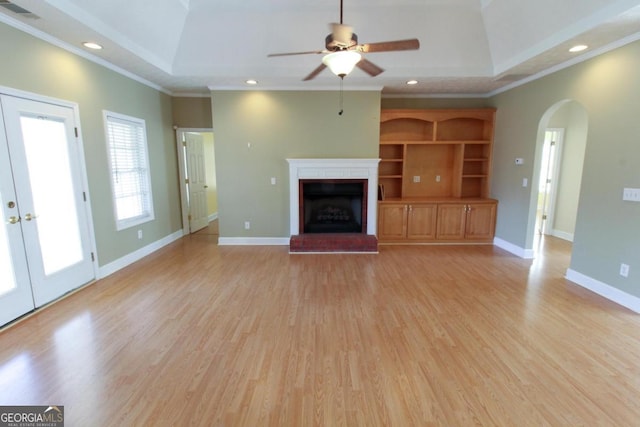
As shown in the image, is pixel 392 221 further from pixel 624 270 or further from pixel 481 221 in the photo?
pixel 624 270

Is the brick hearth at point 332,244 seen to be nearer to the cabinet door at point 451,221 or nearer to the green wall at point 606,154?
the cabinet door at point 451,221

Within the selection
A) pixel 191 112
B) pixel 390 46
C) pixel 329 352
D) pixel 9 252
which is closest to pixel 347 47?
pixel 390 46

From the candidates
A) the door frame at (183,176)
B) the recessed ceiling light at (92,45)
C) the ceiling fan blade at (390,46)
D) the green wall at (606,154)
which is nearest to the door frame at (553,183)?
the green wall at (606,154)

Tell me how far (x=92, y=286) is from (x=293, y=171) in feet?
10.6

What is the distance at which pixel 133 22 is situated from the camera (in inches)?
129

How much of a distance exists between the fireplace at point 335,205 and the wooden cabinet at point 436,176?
37cm

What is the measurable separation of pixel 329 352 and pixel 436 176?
462 centimetres

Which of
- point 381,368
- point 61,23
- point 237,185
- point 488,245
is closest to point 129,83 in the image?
point 61,23

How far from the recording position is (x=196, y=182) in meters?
6.45

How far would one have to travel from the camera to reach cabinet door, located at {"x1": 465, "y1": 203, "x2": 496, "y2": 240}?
5371 millimetres

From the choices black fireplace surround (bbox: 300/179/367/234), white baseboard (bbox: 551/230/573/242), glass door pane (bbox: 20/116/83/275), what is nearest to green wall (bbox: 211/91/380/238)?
black fireplace surround (bbox: 300/179/367/234)

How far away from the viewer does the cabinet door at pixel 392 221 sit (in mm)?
5363

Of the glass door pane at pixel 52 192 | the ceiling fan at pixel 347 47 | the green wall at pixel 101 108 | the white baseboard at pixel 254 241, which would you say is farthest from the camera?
the white baseboard at pixel 254 241

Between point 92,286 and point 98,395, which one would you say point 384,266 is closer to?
point 98,395
